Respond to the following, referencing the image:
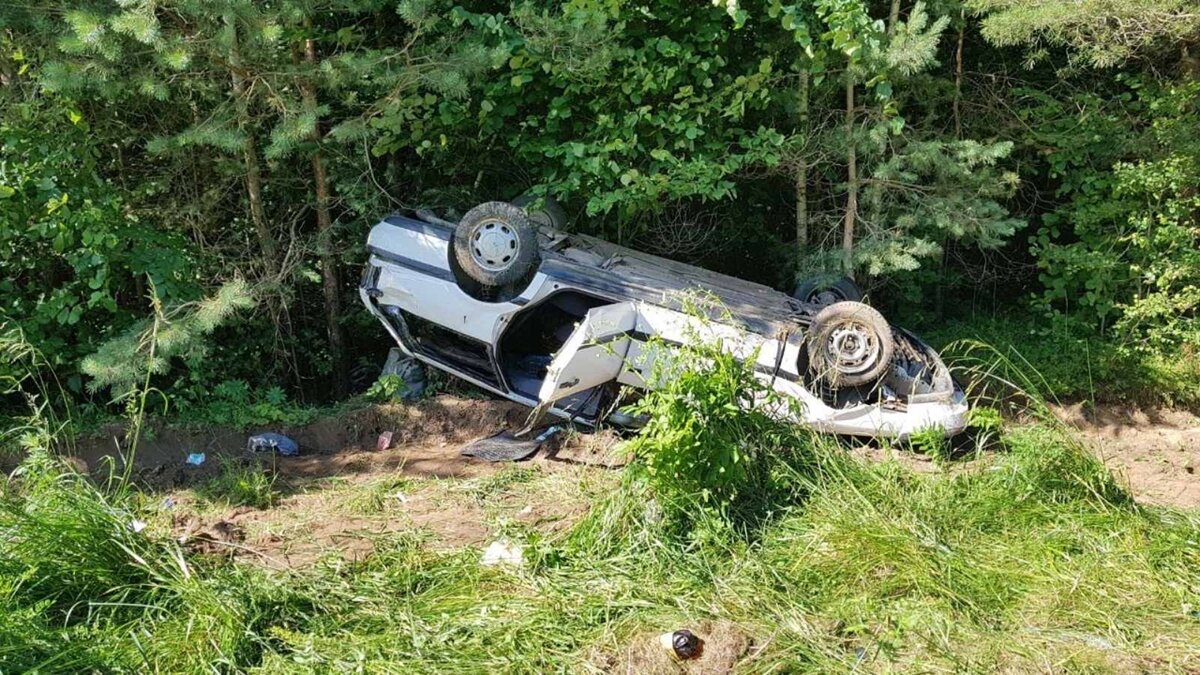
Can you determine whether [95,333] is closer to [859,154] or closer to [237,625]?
[237,625]

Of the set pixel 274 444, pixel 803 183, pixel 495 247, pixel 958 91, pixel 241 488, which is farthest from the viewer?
pixel 958 91

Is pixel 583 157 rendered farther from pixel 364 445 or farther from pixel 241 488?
pixel 241 488

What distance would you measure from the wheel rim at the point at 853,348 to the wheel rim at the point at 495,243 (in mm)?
2176

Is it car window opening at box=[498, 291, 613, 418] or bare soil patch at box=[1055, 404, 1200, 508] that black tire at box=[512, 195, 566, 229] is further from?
bare soil patch at box=[1055, 404, 1200, 508]

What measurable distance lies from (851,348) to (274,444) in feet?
12.9

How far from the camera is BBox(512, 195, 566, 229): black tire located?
749cm

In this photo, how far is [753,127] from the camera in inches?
316

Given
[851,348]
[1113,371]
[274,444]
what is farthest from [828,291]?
[274,444]

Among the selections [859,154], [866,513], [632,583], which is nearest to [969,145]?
[859,154]

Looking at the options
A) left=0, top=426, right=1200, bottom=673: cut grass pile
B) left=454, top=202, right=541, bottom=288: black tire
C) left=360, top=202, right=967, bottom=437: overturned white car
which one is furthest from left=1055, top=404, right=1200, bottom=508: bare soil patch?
left=454, top=202, right=541, bottom=288: black tire

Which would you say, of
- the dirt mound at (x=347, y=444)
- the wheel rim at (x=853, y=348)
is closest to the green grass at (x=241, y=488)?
the dirt mound at (x=347, y=444)

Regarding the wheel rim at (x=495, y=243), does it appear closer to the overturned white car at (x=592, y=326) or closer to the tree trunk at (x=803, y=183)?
the overturned white car at (x=592, y=326)

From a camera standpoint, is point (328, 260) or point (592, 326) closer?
point (592, 326)

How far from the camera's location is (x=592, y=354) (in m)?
5.82
